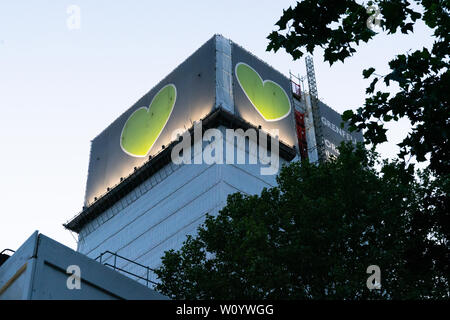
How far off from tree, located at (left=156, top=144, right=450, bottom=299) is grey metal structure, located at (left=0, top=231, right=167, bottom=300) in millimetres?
6626

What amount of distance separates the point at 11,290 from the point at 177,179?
39.9 m

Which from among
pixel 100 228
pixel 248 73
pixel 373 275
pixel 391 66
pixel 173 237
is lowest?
pixel 373 275

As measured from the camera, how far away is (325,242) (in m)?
19.5

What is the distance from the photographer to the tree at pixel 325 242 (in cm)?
1878

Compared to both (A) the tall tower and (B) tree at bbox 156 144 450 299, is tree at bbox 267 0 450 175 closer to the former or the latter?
(B) tree at bbox 156 144 450 299

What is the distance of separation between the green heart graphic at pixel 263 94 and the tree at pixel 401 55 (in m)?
45.0

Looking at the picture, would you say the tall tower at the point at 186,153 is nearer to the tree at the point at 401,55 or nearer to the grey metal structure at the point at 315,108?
the grey metal structure at the point at 315,108

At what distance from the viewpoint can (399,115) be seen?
1092 cm

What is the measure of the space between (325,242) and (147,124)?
43.3m

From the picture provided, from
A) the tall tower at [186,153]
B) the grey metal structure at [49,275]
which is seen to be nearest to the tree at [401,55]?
the grey metal structure at [49,275]

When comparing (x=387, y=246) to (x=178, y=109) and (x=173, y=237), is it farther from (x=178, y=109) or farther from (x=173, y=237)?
(x=178, y=109)

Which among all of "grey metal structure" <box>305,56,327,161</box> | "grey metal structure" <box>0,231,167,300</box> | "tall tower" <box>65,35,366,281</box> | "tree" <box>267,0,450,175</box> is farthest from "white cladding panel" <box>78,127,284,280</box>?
"tree" <box>267,0,450,175</box>

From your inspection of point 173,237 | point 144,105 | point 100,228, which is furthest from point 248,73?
point 100,228

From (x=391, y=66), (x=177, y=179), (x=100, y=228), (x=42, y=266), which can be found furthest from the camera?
(x=100, y=228)
